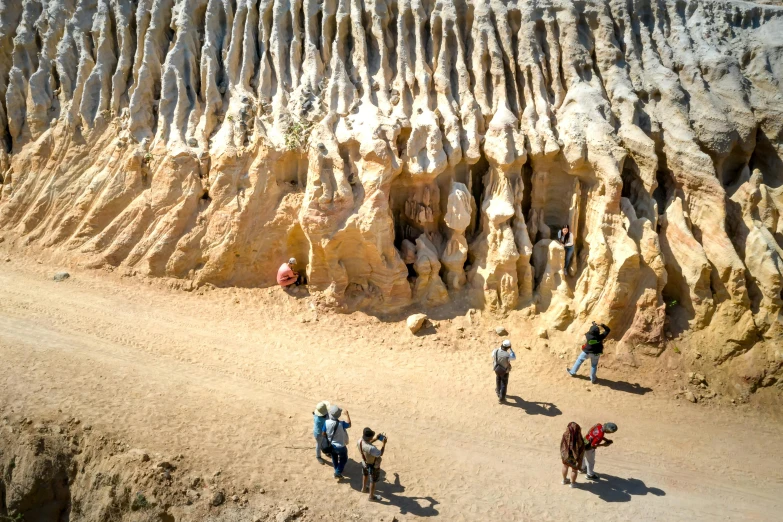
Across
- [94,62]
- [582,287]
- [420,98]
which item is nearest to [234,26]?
[94,62]

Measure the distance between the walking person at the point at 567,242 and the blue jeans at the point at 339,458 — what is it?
7.90 m

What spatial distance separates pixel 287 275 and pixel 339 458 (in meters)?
6.34

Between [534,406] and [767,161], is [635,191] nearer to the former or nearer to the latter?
[767,161]

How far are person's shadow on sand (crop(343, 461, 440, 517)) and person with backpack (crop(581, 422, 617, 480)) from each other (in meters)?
2.90

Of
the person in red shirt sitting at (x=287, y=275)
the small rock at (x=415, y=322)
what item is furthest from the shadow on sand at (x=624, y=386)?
the person in red shirt sitting at (x=287, y=275)

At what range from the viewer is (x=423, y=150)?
14.3 meters

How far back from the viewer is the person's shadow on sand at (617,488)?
31.6 feet

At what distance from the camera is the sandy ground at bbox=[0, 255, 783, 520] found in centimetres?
958

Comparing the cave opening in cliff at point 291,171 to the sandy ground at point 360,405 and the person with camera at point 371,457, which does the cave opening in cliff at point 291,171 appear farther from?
the person with camera at point 371,457

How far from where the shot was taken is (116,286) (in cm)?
1432

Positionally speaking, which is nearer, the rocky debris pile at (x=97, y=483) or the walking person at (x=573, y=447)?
the rocky debris pile at (x=97, y=483)

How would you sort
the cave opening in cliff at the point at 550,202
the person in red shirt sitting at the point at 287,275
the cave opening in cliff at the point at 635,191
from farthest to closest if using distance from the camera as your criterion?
the cave opening in cliff at the point at 550,202, the person in red shirt sitting at the point at 287,275, the cave opening in cliff at the point at 635,191

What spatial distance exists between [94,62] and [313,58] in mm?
6797

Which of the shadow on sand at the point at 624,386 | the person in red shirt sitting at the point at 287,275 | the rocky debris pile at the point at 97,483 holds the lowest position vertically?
the rocky debris pile at the point at 97,483
